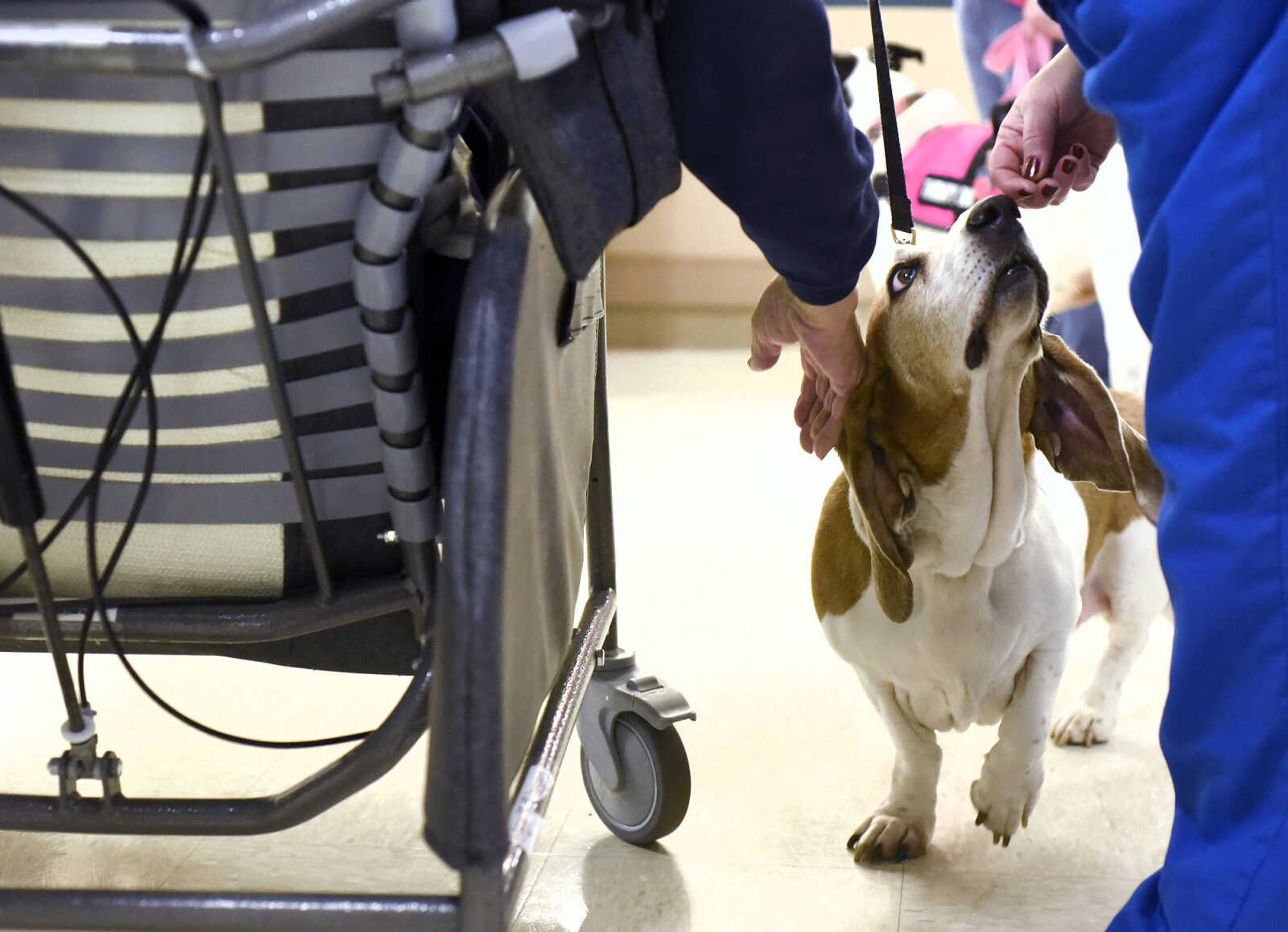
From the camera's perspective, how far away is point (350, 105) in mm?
645

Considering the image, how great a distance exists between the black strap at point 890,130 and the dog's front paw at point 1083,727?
0.74 metres

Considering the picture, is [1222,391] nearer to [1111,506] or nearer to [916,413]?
[916,413]

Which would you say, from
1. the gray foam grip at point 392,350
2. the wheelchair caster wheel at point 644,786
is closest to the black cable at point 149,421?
the gray foam grip at point 392,350

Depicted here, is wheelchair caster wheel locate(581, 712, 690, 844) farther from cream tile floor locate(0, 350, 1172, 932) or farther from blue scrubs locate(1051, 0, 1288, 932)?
blue scrubs locate(1051, 0, 1288, 932)

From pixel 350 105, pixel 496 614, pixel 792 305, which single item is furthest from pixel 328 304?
pixel 792 305

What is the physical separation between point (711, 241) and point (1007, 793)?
310cm

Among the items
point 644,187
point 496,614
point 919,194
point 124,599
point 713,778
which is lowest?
point 713,778

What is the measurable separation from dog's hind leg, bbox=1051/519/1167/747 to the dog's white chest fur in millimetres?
357

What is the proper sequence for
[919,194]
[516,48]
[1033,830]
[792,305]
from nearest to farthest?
[516,48] → [792,305] → [1033,830] → [919,194]

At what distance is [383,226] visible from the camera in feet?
2.13

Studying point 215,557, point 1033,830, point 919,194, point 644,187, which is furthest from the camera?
point 919,194

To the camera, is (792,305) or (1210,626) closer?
(1210,626)

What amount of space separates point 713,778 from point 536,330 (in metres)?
0.94

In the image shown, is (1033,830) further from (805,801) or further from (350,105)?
(350,105)
